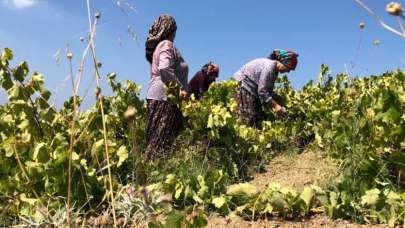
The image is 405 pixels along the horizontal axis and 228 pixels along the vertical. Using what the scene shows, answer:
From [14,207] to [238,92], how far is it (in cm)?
342

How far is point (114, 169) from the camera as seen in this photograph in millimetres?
3270

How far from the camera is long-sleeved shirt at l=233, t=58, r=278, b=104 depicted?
219 inches

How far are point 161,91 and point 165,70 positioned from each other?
0.28 meters

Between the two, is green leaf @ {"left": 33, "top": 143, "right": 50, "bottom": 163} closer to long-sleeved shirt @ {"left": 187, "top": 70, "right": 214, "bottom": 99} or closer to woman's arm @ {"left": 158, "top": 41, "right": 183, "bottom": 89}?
woman's arm @ {"left": 158, "top": 41, "right": 183, "bottom": 89}

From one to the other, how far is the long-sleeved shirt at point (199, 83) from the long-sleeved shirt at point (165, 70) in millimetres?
990

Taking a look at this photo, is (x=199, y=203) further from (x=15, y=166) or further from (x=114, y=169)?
(x=15, y=166)

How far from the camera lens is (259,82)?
5602 millimetres

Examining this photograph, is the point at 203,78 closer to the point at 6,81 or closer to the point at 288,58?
the point at 288,58

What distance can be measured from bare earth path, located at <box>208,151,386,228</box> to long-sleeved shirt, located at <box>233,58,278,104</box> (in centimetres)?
72

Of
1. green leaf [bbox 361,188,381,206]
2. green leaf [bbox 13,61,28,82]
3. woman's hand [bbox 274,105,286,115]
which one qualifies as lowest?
green leaf [bbox 361,188,381,206]

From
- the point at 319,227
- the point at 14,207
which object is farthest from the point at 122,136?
the point at 319,227

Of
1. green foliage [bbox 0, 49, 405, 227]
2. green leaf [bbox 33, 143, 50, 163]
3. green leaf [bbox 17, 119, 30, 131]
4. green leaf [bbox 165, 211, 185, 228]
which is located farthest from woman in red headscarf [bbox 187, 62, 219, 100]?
green leaf [bbox 165, 211, 185, 228]

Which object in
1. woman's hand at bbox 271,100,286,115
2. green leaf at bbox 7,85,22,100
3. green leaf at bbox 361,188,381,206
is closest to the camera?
green leaf at bbox 361,188,381,206

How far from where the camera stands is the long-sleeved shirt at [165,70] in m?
4.40
